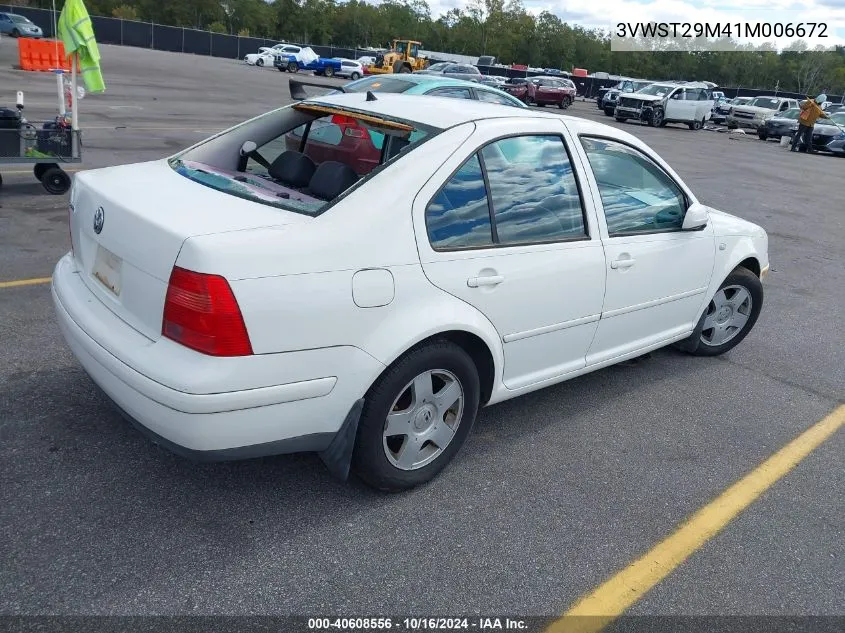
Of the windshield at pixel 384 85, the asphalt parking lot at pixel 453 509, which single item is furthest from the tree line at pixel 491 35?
the asphalt parking lot at pixel 453 509

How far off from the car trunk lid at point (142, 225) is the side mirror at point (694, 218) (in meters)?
2.48

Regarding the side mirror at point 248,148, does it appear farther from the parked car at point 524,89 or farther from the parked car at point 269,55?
the parked car at point 269,55

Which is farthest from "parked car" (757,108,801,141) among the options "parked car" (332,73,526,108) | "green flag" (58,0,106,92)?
"green flag" (58,0,106,92)

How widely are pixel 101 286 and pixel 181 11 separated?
101 metres

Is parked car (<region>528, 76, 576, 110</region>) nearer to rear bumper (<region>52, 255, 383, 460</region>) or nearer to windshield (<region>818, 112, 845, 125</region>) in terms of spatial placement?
windshield (<region>818, 112, 845, 125</region>)

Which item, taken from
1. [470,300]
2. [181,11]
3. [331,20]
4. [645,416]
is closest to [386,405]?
[470,300]

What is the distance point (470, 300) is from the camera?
3199 mm

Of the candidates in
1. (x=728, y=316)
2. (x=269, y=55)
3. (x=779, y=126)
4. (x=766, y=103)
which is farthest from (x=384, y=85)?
(x=269, y=55)

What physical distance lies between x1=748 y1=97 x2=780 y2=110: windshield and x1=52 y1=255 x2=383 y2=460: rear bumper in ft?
121

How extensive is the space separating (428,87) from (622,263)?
7.04 m

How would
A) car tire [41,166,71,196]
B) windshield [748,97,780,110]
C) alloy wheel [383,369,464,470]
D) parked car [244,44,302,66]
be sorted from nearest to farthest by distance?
alloy wheel [383,369,464,470] < car tire [41,166,71,196] < windshield [748,97,780,110] < parked car [244,44,302,66]

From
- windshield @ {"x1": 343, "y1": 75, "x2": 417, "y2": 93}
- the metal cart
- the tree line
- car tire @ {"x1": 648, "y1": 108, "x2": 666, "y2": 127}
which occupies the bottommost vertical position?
the metal cart

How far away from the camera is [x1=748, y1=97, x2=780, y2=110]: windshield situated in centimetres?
3453

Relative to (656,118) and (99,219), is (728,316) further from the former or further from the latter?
(656,118)
